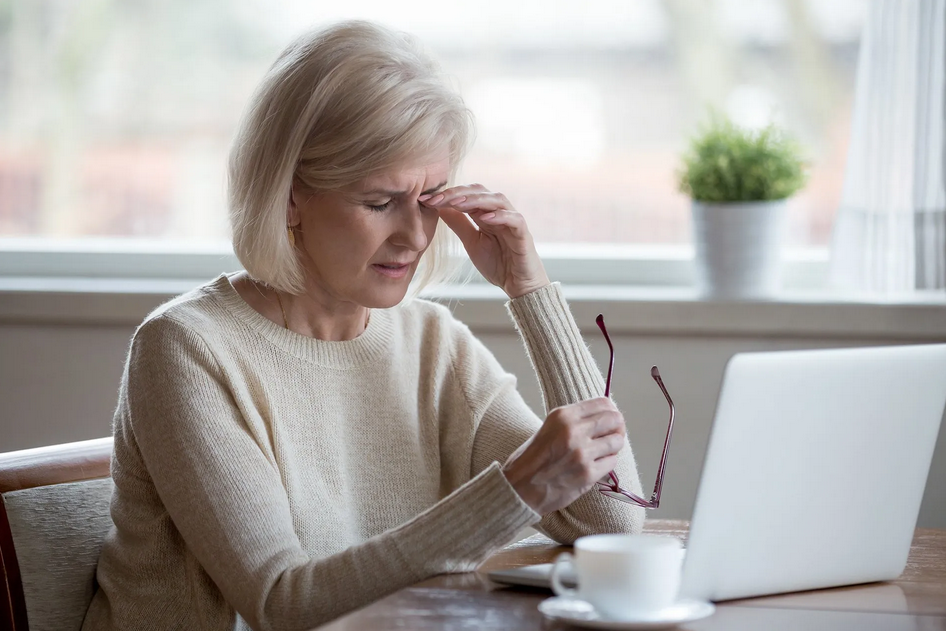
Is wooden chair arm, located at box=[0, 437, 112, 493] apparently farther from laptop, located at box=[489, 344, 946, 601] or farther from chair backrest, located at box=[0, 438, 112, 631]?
laptop, located at box=[489, 344, 946, 601]

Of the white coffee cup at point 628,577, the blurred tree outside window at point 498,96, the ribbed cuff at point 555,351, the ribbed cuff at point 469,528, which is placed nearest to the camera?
the white coffee cup at point 628,577

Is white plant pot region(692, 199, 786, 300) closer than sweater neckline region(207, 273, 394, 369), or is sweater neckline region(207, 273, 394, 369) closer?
sweater neckline region(207, 273, 394, 369)

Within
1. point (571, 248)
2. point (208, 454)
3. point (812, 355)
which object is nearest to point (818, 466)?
point (812, 355)

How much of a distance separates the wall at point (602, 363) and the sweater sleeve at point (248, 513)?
3.31 ft

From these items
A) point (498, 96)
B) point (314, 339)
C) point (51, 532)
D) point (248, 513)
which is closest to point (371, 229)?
point (314, 339)

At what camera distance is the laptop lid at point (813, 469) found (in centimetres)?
93

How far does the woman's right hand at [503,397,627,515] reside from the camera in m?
1.15

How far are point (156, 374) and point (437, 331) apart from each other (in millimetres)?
488

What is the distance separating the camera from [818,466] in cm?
99

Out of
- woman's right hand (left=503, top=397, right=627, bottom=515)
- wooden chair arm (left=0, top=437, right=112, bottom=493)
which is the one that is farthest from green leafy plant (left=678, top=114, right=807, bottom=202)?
wooden chair arm (left=0, top=437, right=112, bottom=493)

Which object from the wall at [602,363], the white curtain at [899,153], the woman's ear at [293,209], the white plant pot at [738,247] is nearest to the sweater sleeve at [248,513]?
the woman's ear at [293,209]

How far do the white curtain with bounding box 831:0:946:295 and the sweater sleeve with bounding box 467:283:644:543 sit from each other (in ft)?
3.01

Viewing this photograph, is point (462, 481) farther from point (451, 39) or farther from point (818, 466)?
point (451, 39)

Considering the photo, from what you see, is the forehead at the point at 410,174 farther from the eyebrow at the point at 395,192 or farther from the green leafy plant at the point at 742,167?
the green leafy plant at the point at 742,167
